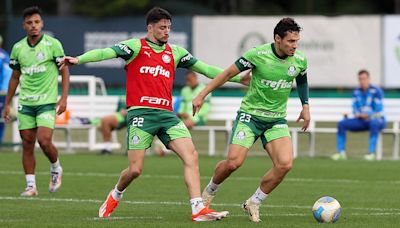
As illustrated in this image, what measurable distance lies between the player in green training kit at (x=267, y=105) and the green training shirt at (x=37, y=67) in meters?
3.58

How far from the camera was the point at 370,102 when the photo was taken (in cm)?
2311

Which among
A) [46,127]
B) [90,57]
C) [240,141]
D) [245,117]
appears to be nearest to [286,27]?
[245,117]

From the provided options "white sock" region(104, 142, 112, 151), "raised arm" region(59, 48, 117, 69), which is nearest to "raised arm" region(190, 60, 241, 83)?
"raised arm" region(59, 48, 117, 69)

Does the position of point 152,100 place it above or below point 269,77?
below

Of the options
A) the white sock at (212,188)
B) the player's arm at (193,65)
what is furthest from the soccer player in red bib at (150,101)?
the white sock at (212,188)

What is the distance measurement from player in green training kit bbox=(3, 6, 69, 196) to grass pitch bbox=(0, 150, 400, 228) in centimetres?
65

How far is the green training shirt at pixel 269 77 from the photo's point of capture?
12.4 metres

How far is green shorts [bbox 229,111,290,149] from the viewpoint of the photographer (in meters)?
12.4

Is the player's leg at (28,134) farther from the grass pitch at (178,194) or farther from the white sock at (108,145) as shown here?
the white sock at (108,145)

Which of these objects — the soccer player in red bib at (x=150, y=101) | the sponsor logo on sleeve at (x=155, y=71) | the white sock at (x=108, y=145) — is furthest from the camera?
the white sock at (x=108, y=145)

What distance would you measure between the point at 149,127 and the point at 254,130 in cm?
111

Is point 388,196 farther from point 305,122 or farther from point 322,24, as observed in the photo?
point 322,24

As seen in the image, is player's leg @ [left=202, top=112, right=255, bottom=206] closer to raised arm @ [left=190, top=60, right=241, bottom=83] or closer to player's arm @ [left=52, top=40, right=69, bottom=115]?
raised arm @ [left=190, top=60, right=241, bottom=83]

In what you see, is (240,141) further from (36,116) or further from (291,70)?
(36,116)
